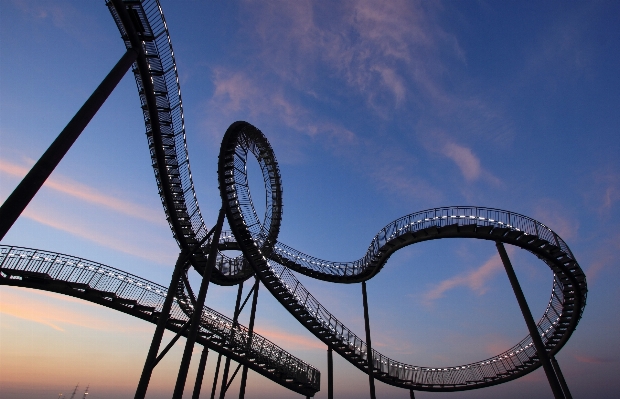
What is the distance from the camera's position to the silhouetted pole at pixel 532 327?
13.1 metres

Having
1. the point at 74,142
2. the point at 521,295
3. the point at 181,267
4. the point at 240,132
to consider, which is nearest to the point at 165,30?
the point at 74,142

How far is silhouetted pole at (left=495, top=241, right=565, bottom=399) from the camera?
516 inches

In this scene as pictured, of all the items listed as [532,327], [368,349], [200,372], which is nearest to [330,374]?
[368,349]

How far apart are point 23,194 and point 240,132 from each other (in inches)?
494

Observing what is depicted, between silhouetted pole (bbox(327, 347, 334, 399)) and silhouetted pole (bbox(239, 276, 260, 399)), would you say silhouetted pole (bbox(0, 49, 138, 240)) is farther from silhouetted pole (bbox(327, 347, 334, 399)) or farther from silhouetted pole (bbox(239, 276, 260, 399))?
silhouetted pole (bbox(327, 347, 334, 399))

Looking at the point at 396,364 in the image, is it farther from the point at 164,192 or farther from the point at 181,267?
the point at 164,192

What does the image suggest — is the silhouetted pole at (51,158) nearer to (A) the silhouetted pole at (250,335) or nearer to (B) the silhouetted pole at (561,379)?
(A) the silhouetted pole at (250,335)

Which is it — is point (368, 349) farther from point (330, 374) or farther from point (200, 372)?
point (200, 372)

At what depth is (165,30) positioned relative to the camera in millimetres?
9883

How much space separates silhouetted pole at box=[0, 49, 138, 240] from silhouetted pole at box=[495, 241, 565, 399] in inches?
618

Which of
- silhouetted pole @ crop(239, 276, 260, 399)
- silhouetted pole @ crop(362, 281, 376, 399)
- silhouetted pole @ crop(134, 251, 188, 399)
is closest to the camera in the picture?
silhouetted pole @ crop(134, 251, 188, 399)

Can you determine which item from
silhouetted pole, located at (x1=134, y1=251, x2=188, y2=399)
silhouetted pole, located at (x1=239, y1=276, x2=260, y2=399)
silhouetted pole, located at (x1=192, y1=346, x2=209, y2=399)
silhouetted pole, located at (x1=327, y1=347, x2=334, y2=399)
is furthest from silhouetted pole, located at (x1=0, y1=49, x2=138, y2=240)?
silhouetted pole, located at (x1=327, y1=347, x2=334, y2=399)

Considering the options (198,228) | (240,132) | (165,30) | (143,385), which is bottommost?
(143,385)

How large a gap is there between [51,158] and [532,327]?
16880mm
